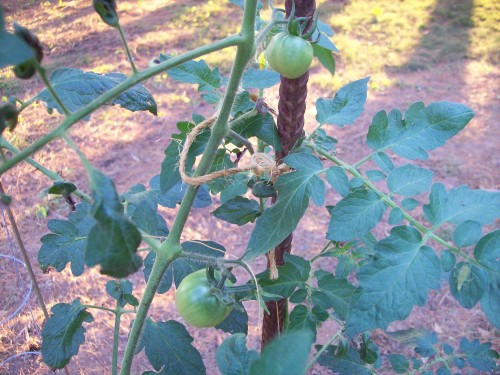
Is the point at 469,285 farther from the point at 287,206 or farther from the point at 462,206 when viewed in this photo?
the point at 287,206

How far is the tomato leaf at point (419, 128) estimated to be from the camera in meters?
0.87

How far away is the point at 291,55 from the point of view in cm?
87

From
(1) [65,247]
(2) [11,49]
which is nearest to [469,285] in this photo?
(2) [11,49]

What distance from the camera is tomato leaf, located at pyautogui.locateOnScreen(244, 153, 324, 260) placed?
2.80 ft

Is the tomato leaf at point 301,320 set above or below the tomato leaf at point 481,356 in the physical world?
above

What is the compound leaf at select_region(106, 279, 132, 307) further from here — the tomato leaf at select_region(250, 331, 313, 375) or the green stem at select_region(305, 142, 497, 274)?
Answer: the tomato leaf at select_region(250, 331, 313, 375)

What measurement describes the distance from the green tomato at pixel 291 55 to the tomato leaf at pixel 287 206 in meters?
0.19

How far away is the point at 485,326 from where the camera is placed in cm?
225

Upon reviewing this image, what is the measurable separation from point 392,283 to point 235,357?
279 mm

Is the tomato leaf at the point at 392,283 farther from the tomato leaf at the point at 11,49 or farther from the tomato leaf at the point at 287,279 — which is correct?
the tomato leaf at the point at 11,49

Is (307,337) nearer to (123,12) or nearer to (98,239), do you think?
(98,239)

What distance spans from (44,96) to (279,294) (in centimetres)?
67

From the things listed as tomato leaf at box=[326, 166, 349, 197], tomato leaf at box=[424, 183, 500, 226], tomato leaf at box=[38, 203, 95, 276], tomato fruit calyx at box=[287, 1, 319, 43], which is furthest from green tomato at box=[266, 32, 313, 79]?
tomato leaf at box=[38, 203, 95, 276]

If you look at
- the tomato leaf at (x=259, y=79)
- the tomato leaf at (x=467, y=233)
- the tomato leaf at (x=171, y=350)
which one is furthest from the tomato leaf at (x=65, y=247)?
the tomato leaf at (x=467, y=233)
